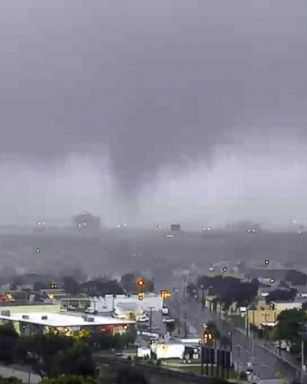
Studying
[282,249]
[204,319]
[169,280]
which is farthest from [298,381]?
[282,249]

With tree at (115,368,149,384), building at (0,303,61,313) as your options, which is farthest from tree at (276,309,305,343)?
building at (0,303,61,313)

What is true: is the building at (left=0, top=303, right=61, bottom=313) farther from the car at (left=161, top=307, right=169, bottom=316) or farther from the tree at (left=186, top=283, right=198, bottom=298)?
the tree at (left=186, top=283, right=198, bottom=298)

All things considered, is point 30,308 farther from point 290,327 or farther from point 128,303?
point 290,327

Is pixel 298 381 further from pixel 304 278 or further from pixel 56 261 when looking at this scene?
pixel 56 261

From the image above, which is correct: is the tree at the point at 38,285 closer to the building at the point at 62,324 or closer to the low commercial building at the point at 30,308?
the low commercial building at the point at 30,308

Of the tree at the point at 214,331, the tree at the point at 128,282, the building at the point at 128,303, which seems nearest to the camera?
the tree at the point at 214,331

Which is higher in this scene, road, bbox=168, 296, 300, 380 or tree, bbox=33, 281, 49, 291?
tree, bbox=33, 281, 49, 291

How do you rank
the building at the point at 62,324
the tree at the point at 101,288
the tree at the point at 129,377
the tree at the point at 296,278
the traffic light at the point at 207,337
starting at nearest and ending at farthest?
the tree at the point at 129,377 → the traffic light at the point at 207,337 → the building at the point at 62,324 → the tree at the point at 101,288 → the tree at the point at 296,278

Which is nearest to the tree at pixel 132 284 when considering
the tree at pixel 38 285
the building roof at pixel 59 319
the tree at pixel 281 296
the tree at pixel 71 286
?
the tree at pixel 71 286
